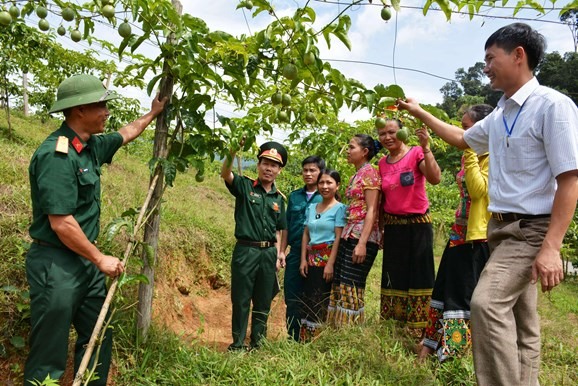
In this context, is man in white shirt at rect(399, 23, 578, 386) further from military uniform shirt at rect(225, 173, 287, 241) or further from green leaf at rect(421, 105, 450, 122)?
military uniform shirt at rect(225, 173, 287, 241)

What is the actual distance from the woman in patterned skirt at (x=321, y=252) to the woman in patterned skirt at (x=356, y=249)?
0.49ft

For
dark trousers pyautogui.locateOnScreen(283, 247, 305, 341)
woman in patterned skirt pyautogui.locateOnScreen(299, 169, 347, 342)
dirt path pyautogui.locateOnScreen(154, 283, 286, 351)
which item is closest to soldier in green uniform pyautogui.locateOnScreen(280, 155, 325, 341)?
dark trousers pyautogui.locateOnScreen(283, 247, 305, 341)

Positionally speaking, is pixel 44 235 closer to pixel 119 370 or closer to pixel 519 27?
pixel 119 370

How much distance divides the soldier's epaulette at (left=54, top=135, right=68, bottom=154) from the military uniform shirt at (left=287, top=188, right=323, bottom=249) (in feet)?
7.63

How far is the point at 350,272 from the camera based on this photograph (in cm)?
336

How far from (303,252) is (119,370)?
176cm

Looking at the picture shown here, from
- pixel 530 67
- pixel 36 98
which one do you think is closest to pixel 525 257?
pixel 530 67

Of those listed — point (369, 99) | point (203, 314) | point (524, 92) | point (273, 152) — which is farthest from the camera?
point (203, 314)

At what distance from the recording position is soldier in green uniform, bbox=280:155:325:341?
12.7 ft

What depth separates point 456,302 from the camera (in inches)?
112

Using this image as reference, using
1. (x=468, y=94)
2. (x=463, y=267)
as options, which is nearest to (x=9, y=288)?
(x=463, y=267)

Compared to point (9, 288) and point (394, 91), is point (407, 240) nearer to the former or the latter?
point (394, 91)

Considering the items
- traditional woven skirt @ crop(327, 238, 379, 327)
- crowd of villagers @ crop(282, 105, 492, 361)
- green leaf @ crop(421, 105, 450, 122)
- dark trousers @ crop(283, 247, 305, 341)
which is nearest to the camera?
green leaf @ crop(421, 105, 450, 122)

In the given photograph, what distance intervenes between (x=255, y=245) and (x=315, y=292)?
665mm
